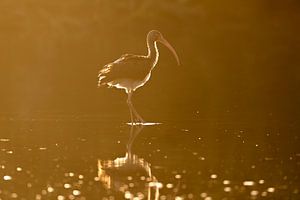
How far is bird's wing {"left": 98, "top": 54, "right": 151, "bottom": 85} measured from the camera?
2003 cm

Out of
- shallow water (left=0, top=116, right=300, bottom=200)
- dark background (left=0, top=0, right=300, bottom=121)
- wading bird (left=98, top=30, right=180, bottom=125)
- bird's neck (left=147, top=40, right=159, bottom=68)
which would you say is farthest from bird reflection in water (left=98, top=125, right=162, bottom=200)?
dark background (left=0, top=0, right=300, bottom=121)

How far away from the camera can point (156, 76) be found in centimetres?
3738

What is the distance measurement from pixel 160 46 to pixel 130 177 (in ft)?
94.1

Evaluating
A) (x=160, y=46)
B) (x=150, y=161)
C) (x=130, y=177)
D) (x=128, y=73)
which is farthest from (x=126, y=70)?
(x=160, y=46)

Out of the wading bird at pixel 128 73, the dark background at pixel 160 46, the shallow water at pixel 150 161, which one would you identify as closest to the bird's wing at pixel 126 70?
the wading bird at pixel 128 73

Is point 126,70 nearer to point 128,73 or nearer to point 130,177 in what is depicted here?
point 128,73

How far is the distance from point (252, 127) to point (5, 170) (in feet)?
20.3

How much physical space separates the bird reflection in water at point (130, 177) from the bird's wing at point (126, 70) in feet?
16.4

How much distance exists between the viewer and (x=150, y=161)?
14055 millimetres

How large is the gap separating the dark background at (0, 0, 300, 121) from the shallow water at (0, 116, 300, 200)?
15683mm

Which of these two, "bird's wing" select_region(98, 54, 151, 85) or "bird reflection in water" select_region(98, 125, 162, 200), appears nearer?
"bird reflection in water" select_region(98, 125, 162, 200)

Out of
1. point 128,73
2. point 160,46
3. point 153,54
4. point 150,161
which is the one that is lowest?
point 150,161

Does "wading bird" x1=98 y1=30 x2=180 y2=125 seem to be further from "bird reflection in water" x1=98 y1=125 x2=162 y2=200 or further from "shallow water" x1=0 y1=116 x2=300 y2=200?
"bird reflection in water" x1=98 y1=125 x2=162 y2=200

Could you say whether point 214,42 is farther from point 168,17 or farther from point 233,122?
point 233,122
